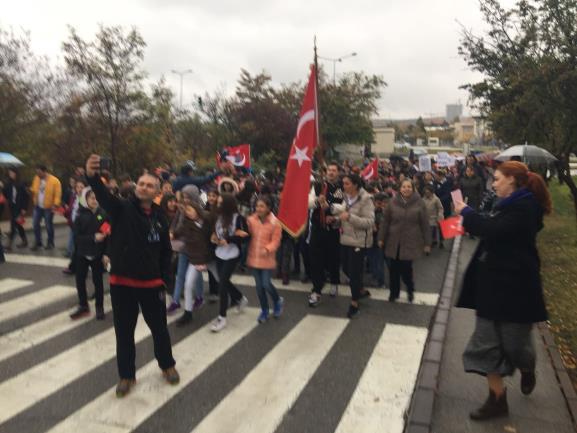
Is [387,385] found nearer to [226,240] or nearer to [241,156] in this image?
[226,240]

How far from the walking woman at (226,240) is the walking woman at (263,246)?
169 millimetres

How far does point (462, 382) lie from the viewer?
14.9ft

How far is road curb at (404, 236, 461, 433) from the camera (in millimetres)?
3875

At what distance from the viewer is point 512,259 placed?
12.2 feet

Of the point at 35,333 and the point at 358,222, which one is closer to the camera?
the point at 35,333

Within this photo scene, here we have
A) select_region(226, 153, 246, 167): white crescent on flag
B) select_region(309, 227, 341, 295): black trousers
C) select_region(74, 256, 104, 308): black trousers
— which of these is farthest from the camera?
select_region(226, 153, 246, 167): white crescent on flag

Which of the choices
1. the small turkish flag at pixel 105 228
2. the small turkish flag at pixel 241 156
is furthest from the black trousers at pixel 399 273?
the small turkish flag at pixel 241 156

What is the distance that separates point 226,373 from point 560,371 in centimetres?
320

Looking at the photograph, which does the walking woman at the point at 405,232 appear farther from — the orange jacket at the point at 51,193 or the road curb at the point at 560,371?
the orange jacket at the point at 51,193

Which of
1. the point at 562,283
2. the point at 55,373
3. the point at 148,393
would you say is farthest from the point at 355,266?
the point at 562,283

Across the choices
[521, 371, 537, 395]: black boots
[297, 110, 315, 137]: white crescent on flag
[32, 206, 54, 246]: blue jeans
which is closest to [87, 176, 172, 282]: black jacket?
[297, 110, 315, 137]: white crescent on flag

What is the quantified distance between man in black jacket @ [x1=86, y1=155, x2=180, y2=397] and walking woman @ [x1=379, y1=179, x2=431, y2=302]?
11.7 feet

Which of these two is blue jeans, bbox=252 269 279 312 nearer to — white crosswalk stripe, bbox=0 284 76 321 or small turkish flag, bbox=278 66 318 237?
small turkish flag, bbox=278 66 318 237

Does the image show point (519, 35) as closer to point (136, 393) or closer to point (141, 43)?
point (141, 43)
